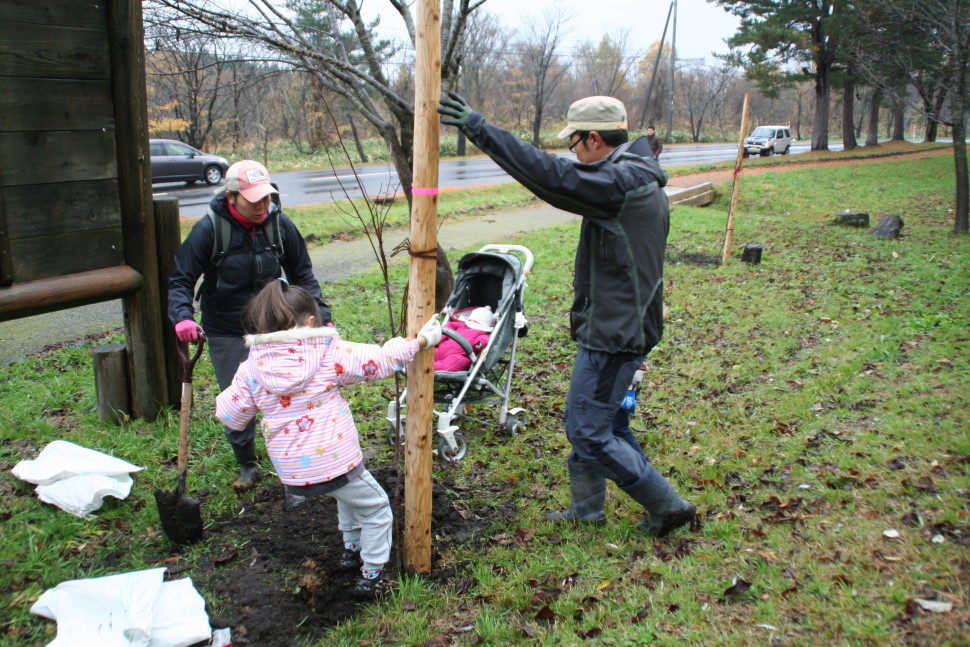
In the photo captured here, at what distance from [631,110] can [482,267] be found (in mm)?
57375

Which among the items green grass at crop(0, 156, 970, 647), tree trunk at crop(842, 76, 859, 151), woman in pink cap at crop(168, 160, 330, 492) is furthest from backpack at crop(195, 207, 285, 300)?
tree trunk at crop(842, 76, 859, 151)

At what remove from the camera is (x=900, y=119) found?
40.5 meters

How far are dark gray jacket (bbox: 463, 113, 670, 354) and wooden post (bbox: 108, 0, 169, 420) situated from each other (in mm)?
2838

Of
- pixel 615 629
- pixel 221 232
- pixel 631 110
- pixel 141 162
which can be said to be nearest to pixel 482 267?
pixel 221 232

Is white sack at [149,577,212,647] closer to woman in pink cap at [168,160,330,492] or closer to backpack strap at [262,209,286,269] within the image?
woman in pink cap at [168,160,330,492]

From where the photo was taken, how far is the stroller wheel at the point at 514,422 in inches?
195

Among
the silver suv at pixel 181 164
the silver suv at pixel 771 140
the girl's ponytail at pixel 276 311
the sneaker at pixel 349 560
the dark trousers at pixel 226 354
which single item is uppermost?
the silver suv at pixel 771 140

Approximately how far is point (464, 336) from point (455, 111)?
231cm

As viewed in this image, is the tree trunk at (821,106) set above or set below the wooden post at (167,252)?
above

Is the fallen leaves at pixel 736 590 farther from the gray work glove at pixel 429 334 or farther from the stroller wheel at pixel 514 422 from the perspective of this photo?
the stroller wheel at pixel 514 422

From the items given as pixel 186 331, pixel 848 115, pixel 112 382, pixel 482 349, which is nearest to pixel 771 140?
pixel 848 115

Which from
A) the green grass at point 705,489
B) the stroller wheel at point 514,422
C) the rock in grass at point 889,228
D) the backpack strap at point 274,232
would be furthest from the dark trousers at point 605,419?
the rock in grass at point 889,228

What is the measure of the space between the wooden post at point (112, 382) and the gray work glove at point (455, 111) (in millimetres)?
3342

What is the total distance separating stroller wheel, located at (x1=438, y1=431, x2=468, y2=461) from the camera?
4539 millimetres
